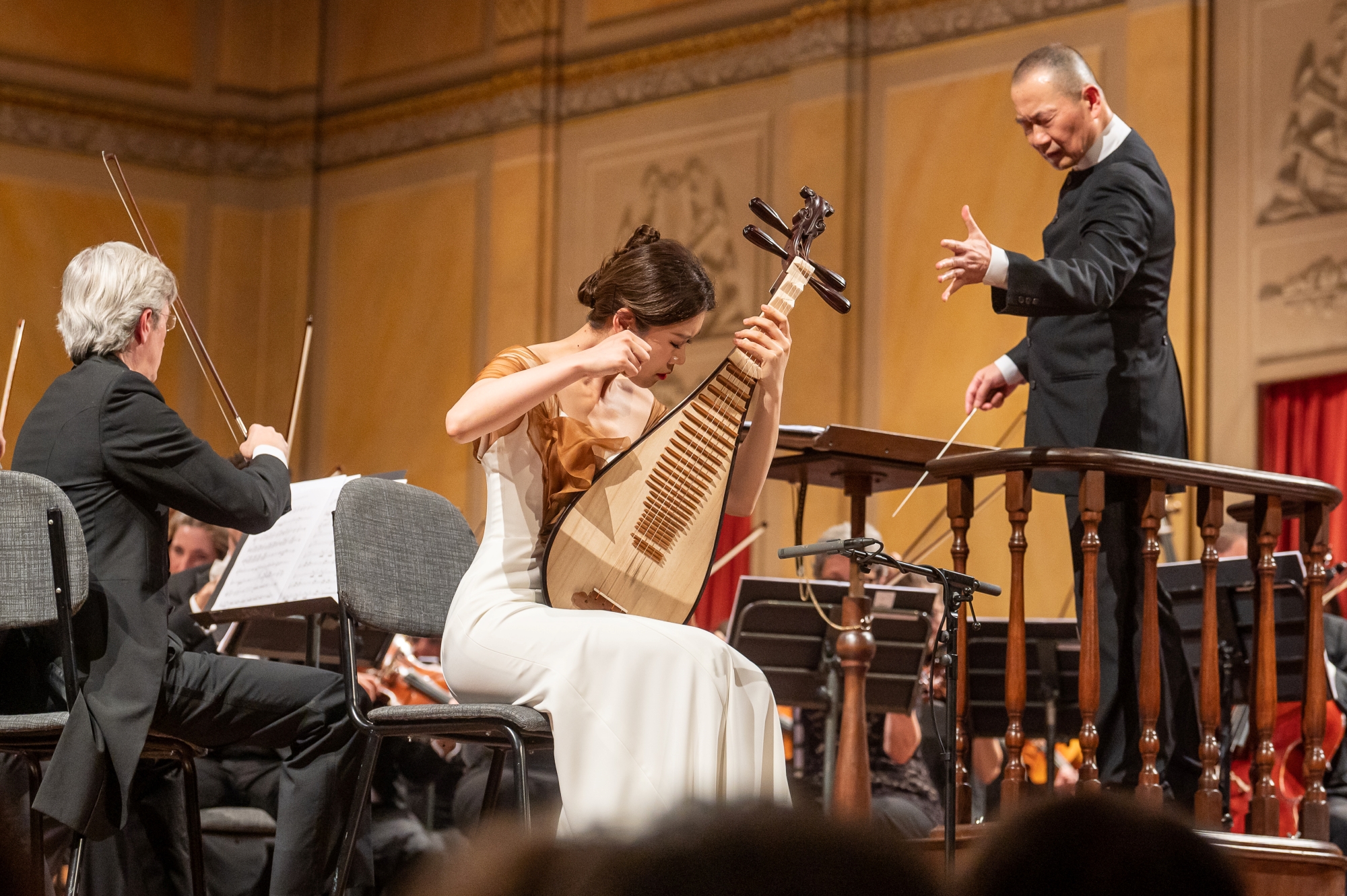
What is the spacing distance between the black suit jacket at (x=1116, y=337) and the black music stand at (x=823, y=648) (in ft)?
4.64

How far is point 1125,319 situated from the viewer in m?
3.47

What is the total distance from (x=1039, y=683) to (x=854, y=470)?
1591 mm

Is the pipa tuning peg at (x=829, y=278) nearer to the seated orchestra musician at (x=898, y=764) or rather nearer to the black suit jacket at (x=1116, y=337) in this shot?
the black suit jacket at (x=1116, y=337)

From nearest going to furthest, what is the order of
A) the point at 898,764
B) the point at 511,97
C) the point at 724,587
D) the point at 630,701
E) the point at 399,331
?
the point at 630,701
the point at 898,764
the point at 724,587
the point at 511,97
the point at 399,331

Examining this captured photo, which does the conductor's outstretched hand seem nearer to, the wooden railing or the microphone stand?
the wooden railing

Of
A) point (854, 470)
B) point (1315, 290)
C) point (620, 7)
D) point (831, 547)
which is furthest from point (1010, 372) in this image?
point (620, 7)

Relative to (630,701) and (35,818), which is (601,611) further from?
(35,818)

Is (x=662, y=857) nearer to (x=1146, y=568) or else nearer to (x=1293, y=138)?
(x=1146, y=568)

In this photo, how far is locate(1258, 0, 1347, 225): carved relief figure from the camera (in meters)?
7.52

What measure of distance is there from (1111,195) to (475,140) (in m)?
7.84

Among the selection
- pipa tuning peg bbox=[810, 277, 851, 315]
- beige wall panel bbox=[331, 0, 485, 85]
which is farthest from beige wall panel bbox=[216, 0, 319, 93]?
pipa tuning peg bbox=[810, 277, 851, 315]

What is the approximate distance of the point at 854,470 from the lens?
414cm

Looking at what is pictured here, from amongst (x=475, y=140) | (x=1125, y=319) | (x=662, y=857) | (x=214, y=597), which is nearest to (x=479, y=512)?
(x=475, y=140)

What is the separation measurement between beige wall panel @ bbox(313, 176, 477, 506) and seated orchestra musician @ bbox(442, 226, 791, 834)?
Result: 7440mm
